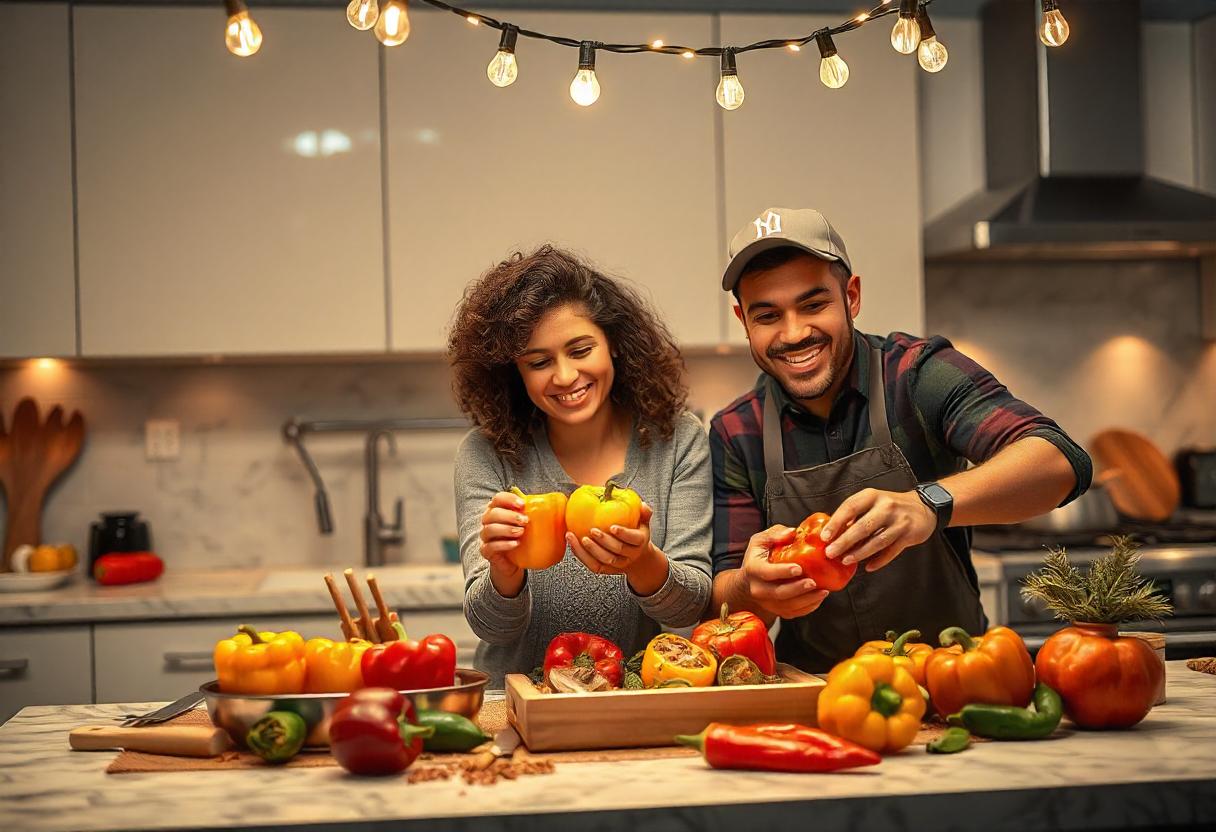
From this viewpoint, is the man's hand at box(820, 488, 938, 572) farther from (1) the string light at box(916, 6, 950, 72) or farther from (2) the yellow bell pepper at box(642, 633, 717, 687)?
(1) the string light at box(916, 6, 950, 72)

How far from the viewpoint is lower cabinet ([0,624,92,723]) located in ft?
10.2

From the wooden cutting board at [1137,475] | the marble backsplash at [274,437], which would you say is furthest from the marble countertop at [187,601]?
the wooden cutting board at [1137,475]

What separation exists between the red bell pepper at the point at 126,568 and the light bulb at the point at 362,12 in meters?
2.26

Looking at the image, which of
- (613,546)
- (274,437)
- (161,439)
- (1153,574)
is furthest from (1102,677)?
(161,439)

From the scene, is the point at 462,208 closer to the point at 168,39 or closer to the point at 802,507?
the point at 168,39

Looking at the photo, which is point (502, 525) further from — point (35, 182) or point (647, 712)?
point (35, 182)

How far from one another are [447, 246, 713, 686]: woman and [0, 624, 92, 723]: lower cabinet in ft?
5.01

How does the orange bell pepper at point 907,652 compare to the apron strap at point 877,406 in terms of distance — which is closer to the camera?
the orange bell pepper at point 907,652

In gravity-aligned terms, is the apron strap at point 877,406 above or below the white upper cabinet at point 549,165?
below

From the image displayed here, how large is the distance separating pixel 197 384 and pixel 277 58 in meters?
1.06

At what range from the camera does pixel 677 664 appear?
156cm

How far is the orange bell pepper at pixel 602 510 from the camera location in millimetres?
1669

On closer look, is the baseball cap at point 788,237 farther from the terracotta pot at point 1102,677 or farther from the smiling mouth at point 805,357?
the terracotta pot at point 1102,677

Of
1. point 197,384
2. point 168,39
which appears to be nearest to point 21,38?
point 168,39
